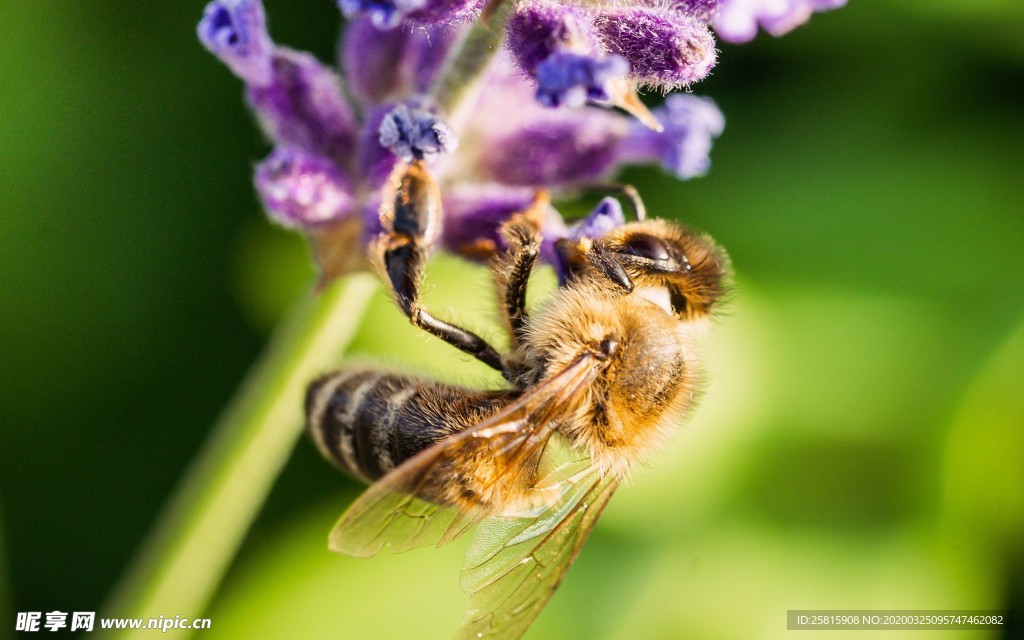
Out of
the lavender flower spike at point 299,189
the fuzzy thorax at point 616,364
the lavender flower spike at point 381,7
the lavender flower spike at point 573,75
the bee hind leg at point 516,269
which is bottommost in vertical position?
the fuzzy thorax at point 616,364

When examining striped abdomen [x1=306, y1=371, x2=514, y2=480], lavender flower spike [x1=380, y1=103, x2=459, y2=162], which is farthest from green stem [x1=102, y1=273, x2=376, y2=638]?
lavender flower spike [x1=380, y1=103, x2=459, y2=162]

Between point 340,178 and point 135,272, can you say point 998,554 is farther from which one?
point 135,272

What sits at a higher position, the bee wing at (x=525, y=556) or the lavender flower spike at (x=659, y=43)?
the lavender flower spike at (x=659, y=43)

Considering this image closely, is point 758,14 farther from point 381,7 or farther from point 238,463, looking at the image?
point 238,463

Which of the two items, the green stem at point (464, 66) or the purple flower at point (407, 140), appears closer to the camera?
the green stem at point (464, 66)

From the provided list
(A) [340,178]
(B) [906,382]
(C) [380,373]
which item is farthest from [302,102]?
(B) [906,382]

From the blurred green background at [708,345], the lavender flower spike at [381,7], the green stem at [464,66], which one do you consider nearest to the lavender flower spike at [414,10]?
the lavender flower spike at [381,7]

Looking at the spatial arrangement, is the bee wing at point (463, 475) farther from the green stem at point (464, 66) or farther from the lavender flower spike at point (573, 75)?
the green stem at point (464, 66)
